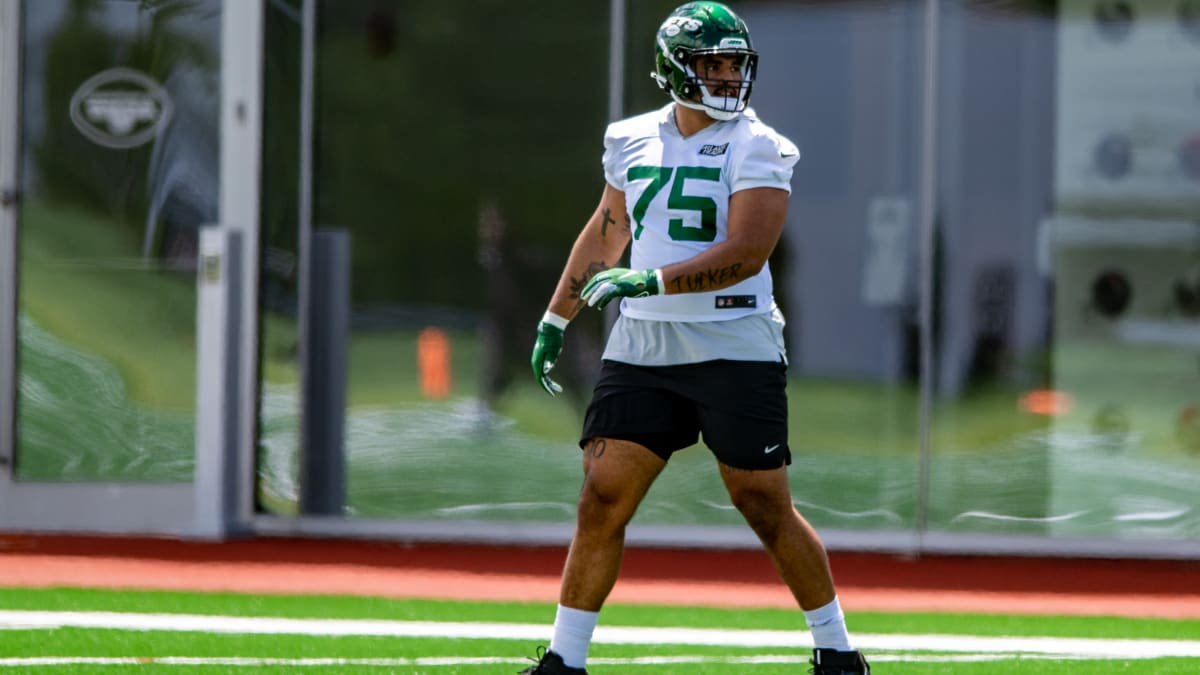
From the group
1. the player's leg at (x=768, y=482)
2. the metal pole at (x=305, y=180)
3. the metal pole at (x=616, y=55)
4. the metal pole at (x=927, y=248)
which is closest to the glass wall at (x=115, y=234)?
the metal pole at (x=305, y=180)

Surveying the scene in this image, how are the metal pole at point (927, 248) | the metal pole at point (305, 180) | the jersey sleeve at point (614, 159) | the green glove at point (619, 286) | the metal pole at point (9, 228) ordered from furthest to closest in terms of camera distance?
the metal pole at point (9, 228)
the metal pole at point (305, 180)
the metal pole at point (927, 248)
the jersey sleeve at point (614, 159)
the green glove at point (619, 286)

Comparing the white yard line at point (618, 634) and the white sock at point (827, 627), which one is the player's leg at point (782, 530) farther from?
the white yard line at point (618, 634)

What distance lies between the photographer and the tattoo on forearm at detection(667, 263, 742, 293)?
5.38 metres

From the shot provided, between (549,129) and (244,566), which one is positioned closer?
(244,566)

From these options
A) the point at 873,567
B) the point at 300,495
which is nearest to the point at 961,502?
the point at 873,567

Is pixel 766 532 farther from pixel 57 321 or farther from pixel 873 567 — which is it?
pixel 57 321

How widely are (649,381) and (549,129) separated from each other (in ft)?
Result: 18.1

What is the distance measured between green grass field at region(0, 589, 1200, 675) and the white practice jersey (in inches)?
52.6

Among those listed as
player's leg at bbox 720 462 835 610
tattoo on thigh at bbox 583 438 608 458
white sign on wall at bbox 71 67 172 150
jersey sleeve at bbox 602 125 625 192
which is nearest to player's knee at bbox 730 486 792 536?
player's leg at bbox 720 462 835 610

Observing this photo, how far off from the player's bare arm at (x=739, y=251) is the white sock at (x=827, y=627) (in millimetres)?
903

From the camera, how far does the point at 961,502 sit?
10.7m

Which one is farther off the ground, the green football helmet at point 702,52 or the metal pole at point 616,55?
the metal pole at point 616,55

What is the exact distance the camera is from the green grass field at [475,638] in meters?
6.45

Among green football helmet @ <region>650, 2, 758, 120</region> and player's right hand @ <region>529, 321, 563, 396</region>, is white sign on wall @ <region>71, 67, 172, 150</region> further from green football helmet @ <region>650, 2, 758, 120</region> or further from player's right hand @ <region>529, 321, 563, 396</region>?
green football helmet @ <region>650, 2, 758, 120</region>
